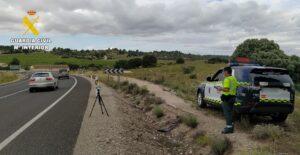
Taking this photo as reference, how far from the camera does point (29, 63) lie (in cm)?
14638

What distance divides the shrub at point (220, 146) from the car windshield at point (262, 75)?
247 centimetres

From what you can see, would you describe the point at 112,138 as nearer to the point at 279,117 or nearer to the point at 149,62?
the point at 279,117

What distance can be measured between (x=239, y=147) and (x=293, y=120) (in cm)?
493

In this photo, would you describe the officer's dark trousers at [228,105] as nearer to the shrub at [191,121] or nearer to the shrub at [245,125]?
Answer: the shrub at [245,125]

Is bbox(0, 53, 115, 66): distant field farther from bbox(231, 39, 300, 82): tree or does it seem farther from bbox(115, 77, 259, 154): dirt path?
bbox(115, 77, 259, 154): dirt path

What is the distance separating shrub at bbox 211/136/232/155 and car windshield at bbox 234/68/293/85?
8.09ft

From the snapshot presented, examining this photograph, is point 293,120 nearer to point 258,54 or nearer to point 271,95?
→ point 271,95

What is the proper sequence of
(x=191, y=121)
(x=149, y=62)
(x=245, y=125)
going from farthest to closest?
1. (x=149, y=62)
2. (x=191, y=121)
3. (x=245, y=125)

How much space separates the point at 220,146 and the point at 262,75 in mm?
3182

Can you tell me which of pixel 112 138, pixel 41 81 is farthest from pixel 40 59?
pixel 112 138

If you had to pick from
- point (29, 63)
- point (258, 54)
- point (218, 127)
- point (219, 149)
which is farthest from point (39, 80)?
point (29, 63)

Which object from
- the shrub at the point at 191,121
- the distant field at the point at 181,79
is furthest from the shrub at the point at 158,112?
the distant field at the point at 181,79

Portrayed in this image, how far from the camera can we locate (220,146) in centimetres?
961

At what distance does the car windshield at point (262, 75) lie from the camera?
11.6 metres
